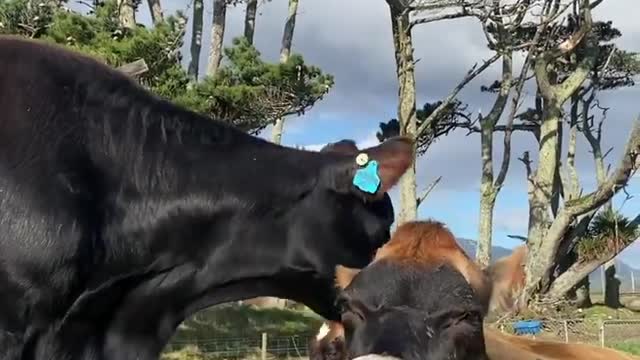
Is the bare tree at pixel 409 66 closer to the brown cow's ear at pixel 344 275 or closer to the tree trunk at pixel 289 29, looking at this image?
the tree trunk at pixel 289 29

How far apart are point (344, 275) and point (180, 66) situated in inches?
490

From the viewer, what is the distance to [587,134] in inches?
1601

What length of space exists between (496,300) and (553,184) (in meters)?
29.6

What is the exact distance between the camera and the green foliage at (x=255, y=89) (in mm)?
15922

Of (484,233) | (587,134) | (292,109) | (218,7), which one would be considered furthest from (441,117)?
(587,134)

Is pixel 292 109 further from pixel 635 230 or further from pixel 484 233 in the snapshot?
pixel 635 230

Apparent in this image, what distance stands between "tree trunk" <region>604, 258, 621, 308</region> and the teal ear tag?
3566 cm

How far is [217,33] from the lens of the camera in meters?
24.5

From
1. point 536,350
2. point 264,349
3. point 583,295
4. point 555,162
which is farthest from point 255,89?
point 583,295

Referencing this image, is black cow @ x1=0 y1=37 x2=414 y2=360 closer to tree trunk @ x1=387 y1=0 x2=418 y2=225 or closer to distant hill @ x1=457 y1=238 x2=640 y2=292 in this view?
distant hill @ x1=457 y1=238 x2=640 y2=292

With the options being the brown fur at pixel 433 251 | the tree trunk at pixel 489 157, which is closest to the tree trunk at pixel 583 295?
the tree trunk at pixel 489 157

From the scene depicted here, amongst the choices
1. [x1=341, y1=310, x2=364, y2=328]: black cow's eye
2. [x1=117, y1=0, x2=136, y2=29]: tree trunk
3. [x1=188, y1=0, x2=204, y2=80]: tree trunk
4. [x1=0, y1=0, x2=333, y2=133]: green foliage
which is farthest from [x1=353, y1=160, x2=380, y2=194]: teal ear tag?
[x1=188, y1=0, x2=204, y2=80]: tree trunk

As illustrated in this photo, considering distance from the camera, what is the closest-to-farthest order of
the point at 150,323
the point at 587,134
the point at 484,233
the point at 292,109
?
1. the point at 150,323
2. the point at 292,109
3. the point at 484,233
4. the point at 587,134

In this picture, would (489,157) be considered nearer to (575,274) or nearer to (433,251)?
(575,274)
